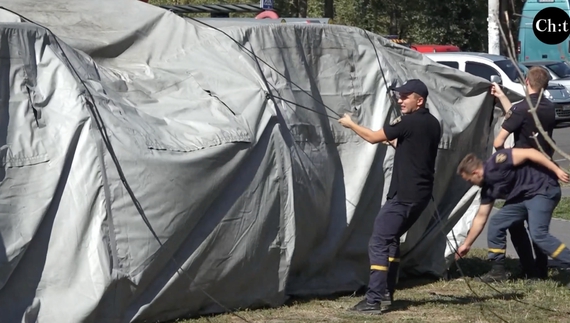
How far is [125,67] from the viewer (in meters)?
6.99

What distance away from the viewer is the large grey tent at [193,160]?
5.88m

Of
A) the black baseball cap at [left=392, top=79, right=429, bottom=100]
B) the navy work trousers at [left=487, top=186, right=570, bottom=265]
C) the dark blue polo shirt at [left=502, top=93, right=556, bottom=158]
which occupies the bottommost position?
the navy work trousers at [left=487, top=186, right=570, bottom=265]

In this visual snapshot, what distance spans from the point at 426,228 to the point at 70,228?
11.1 ft

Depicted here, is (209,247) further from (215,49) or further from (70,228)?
(215,49)

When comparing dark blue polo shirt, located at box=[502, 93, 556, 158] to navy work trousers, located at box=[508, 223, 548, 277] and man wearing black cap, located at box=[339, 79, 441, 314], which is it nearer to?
navy work trousers, located at box=[508, 223, 548, 277]

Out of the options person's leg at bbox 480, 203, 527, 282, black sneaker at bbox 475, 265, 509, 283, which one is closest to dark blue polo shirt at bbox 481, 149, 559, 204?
person's leg at bbox 480, 203, 527, 282

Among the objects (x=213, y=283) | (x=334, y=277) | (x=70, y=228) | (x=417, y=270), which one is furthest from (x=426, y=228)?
(x=70, y=228)

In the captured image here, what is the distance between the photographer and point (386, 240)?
6863 millimetres

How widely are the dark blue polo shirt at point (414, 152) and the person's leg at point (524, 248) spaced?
1484 mm

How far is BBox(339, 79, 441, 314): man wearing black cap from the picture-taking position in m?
6.84

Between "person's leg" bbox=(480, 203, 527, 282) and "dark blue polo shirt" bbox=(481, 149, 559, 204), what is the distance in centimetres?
11

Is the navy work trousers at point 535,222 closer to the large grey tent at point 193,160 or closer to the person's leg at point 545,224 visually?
the person's leg at point 545,224

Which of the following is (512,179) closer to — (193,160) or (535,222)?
(535,222)

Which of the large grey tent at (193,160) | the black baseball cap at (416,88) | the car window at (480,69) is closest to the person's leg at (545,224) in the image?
the large grey tent at (193,160)
